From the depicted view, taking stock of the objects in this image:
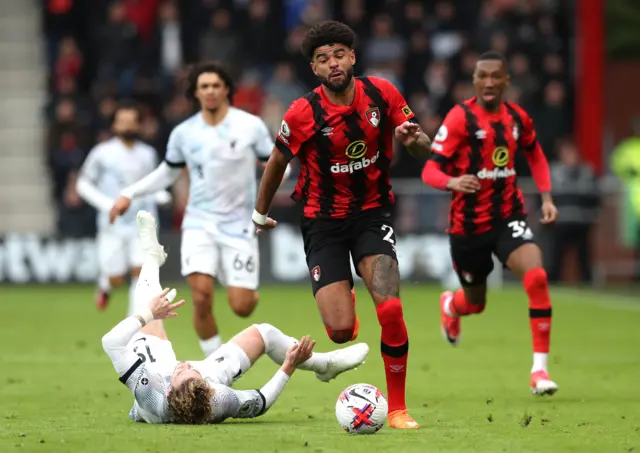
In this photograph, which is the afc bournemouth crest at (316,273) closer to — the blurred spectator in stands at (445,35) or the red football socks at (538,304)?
the red football socks at (538,304)

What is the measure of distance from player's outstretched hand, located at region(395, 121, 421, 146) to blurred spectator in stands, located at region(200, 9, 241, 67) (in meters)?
15.7

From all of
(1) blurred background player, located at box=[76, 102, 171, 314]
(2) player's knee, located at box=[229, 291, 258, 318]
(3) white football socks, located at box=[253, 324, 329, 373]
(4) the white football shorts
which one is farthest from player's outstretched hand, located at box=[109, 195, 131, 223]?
(1) blurred background player, located at box=[76, 102, 171, 314]

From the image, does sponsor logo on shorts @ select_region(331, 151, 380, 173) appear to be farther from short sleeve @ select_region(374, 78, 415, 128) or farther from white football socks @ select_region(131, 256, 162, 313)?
white football socks @ select_region(131, 256, 162, 313)

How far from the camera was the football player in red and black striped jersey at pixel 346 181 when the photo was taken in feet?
28.0

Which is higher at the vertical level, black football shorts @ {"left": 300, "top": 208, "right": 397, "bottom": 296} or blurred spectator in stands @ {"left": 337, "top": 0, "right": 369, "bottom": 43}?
blurred spectator in stands @ {"left": 337, "top": 0, "right": 369, "bottom": 43}

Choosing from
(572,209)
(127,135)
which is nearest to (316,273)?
(127,135)

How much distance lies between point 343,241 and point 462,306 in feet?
10.8

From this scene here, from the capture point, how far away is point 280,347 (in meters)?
9.02

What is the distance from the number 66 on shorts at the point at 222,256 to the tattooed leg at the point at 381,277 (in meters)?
2.87

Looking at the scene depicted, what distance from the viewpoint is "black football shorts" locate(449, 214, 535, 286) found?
10.9 m

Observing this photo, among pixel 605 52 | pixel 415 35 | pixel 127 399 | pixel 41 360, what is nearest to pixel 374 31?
pixel 415 35

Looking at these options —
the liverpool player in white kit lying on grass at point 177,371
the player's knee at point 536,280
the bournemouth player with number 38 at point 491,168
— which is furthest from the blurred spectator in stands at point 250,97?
the liverpool player in white kit lying on grass at point 177,371

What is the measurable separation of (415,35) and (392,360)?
1620 cm

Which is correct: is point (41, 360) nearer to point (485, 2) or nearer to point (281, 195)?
point (281, 195)
